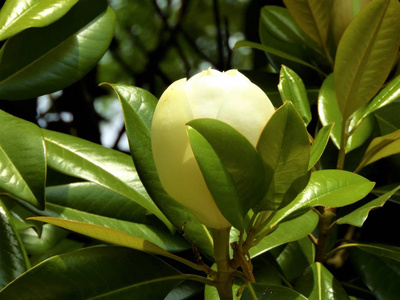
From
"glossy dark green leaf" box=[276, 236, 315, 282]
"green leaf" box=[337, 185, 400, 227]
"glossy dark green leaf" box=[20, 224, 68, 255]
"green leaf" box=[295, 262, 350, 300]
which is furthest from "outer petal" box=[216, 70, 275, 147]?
"glossy dark green leaf" box=[20, 224, 68, 255]

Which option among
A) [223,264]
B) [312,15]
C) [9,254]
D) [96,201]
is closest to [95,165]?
[96,201]

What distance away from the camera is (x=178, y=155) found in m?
0.61

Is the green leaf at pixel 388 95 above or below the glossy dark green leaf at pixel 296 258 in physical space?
above

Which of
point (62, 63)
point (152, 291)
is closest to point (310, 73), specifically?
point (62, 63)

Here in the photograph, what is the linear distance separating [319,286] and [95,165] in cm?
36

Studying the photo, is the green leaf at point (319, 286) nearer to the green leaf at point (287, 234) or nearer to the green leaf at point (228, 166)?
the green leaf at point (287, 234)

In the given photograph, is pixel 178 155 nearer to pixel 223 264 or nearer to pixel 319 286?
pixel 223 264

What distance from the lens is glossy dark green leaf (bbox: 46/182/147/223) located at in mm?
882

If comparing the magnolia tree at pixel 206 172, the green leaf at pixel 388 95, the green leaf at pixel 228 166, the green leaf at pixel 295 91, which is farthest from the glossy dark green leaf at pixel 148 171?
the green leaf at pixel 388 95

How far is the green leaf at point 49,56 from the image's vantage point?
1.00 metres

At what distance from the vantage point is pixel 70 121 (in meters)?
1.54

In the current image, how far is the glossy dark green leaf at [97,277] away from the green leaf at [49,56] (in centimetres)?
39

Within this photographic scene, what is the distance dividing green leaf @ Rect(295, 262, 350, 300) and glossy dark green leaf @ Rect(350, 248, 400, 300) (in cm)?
7

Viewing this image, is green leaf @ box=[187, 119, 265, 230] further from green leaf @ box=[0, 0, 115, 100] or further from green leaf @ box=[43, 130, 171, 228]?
green leaf @ box=[0, 0, 115, 100]
